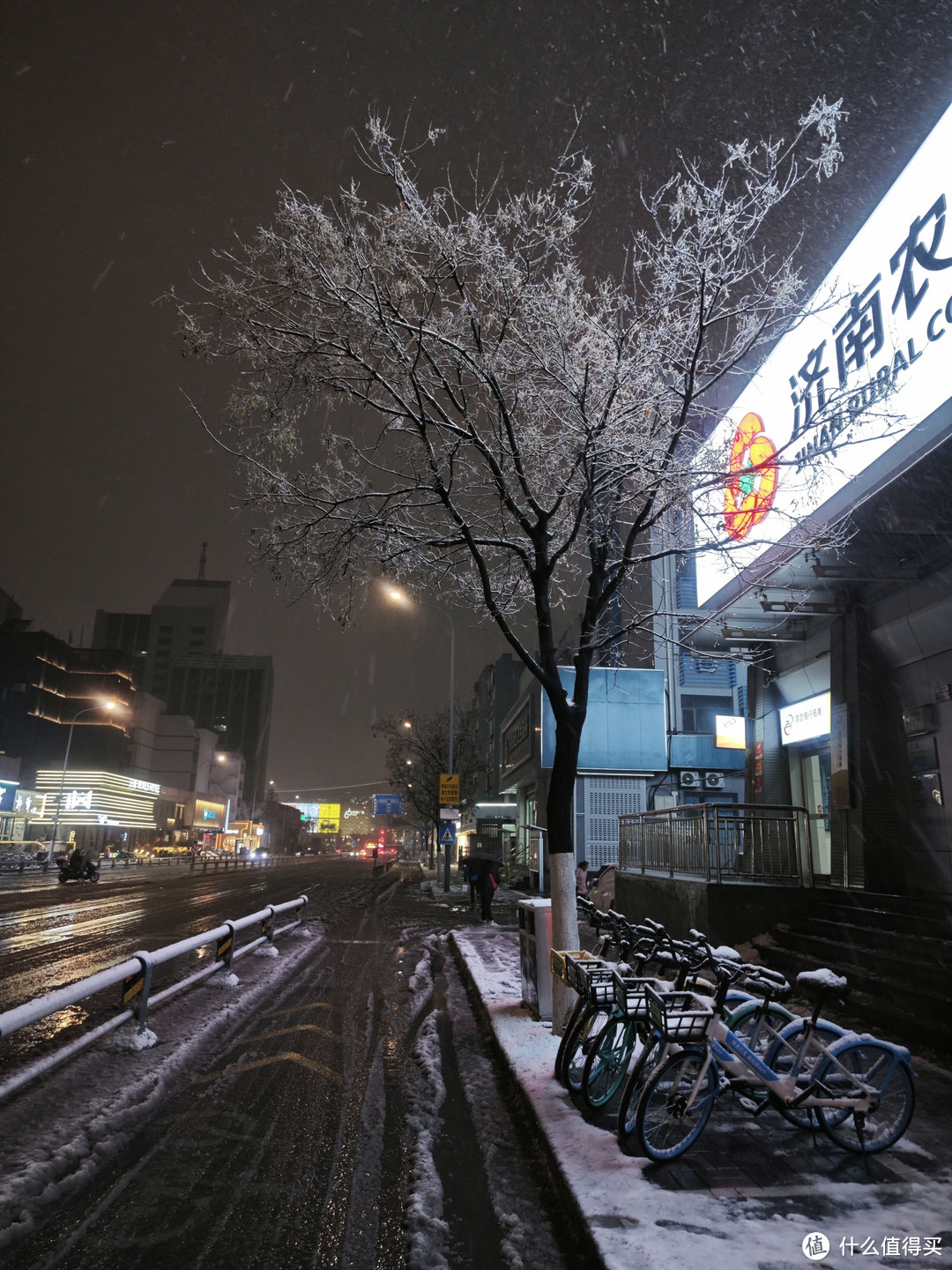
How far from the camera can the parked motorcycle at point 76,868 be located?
2989 centimetres

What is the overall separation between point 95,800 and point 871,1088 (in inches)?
3010

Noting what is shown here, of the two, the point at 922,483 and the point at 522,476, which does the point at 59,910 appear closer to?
the point at 522,476

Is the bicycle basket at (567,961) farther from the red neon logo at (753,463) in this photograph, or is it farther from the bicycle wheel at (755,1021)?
the red neon logo at (753,463)

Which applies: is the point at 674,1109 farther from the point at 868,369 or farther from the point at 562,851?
the point at 868,369

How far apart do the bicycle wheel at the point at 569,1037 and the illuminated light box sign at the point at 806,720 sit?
11.1 metres

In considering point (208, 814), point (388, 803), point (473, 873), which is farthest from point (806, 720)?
point (208, 814)

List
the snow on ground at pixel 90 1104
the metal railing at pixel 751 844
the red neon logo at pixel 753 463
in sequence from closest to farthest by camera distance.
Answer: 1. the snow on ground at pixel 90 1104
2. the red neon logo at pixel 753 463
3. the metal railing at pixel 751 844

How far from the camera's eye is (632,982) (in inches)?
204

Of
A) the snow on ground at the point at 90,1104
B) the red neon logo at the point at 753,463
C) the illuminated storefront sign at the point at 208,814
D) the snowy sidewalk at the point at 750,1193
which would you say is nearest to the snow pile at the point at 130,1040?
the snow on ground at the point at 90,1104

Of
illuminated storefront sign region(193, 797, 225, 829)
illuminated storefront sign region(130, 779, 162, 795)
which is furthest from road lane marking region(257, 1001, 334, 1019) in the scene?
illuminated storefront sign region(193, 797, 225, 829)

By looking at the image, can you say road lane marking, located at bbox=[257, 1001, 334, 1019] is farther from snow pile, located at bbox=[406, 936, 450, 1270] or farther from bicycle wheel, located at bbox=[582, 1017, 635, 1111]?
bicycle wheel, located at bbox=[582, 1017, 635, 1111]

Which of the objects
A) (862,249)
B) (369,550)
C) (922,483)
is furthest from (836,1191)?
(862,249)

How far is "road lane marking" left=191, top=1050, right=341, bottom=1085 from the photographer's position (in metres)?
6.07

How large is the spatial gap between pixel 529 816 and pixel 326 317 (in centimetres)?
3389
